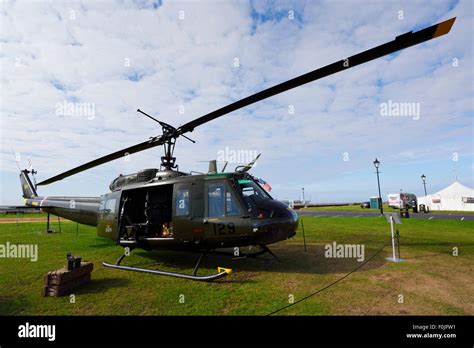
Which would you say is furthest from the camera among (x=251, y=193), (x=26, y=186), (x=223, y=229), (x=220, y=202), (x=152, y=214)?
(x=26, y=186)

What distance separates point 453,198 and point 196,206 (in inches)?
2319

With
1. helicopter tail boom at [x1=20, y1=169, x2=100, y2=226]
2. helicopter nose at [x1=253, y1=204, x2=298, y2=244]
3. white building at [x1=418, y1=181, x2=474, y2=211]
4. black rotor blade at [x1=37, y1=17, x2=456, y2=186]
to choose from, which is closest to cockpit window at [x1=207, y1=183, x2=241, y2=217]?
helicopter nose at [x1=253, y1=204, x2=298, y2=244]

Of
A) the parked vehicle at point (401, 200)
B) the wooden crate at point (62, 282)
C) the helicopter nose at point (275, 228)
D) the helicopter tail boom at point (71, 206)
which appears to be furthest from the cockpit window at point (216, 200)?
the parked vehicle at point (401, 200)

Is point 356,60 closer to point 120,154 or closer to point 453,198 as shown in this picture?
point 120,154

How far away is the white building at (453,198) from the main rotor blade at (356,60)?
55714 millimetres

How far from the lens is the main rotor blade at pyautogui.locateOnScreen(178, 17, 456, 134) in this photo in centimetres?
399

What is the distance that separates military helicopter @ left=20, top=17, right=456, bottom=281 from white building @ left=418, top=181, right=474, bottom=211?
5489cm

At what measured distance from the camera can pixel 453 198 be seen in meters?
48.2

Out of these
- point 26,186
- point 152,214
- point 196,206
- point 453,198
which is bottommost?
point 453,198

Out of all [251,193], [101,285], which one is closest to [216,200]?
[251,193]

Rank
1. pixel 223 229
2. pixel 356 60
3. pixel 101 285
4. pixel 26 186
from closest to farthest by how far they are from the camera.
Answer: pixel 356 60 → pixel 101 285 → pixel 223 229 → pixel 26 186

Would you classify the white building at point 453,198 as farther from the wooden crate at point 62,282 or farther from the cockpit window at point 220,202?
the wooden crate at point 62,282

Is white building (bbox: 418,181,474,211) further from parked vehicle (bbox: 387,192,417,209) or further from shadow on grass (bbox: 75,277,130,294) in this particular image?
shadow on grass (bbox: 75,277,130,294)
